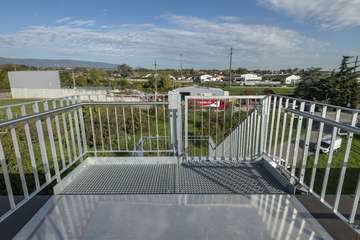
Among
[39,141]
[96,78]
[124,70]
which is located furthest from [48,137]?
[124,70]

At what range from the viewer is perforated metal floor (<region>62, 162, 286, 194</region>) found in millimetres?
2160

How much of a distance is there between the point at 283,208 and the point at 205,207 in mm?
718

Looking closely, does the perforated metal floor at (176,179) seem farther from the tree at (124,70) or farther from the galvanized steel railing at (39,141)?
the tree at (124,70)

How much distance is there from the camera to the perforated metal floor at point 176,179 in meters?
2.16

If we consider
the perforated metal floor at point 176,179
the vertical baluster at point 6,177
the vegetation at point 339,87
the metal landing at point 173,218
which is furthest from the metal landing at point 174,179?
the vegetation at point 339,87

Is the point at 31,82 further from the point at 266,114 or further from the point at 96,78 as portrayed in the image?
the point at 266,114

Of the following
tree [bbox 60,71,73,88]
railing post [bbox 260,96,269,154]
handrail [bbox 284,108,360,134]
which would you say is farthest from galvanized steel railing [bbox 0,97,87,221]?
tree [bbox 60,71,73,88]

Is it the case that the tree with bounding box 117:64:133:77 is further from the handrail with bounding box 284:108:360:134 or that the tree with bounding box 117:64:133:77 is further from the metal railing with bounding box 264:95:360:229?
the handrail with bounding box 284:108:360:134

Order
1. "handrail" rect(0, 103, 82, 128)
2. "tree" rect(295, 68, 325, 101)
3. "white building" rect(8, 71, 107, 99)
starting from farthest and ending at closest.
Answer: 1. "white building" rect(8, 71, 107, 99)
2. "tree" rect(295, 68, 325, 101)
3. "handrail" rect(0, 103, 82, 128)

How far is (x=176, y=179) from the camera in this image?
2.41 m

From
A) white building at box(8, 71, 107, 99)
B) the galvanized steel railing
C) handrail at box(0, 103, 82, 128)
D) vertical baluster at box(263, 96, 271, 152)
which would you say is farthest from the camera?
white building at box(8, 71, 107, 99)

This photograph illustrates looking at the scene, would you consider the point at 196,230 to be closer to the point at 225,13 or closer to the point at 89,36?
the point at 225,13

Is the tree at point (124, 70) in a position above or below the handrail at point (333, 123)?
above

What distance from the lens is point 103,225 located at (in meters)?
1.64
